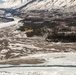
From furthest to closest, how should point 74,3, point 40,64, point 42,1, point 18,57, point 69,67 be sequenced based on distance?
point 42,1
point 74,3
point 18,57
point 40,64
point 69,67

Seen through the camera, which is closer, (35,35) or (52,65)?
(52,65)

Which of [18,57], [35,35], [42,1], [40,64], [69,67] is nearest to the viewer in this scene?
[69,67]

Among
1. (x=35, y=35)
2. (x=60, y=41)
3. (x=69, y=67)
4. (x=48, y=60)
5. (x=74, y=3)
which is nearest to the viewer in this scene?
(x=69, y=67)

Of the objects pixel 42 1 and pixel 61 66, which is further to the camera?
pixel 42 1

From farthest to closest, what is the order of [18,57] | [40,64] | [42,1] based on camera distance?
[42,1] → [18,57] → [40,64]

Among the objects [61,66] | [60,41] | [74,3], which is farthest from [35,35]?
[74,3]

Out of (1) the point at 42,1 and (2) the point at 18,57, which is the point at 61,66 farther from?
(1) the point at 42,1

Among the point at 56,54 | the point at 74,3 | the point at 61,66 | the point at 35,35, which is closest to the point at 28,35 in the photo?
the point at 35,35

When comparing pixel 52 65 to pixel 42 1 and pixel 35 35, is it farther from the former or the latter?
pixel 42 1
